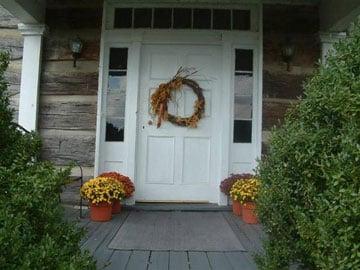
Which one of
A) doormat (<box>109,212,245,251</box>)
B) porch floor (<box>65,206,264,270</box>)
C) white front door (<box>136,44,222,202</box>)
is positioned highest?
white front door (<box>136,44,222,202</box>)

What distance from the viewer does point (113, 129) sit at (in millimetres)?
5266

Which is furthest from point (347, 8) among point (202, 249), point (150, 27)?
point (202, 249)

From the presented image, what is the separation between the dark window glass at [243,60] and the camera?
531 cm

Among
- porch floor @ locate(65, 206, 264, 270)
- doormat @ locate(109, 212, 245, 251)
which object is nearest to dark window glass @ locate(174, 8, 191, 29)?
doormat @ locate(109, 212, 245, 251)

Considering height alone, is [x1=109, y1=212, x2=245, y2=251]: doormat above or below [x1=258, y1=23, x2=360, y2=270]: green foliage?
below

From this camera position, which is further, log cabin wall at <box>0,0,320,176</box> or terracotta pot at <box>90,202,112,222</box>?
log cabin wall at <box>0,0,320,176</box>

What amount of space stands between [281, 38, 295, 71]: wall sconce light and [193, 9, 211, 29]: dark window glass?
2.97 ft

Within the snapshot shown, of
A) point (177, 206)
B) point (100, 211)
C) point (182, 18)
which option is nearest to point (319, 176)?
point (100, 211)

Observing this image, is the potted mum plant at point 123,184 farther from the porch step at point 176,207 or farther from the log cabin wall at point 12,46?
the log cabin wall at point 12,46

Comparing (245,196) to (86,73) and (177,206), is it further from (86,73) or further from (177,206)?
(86,73)

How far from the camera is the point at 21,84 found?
205 inches

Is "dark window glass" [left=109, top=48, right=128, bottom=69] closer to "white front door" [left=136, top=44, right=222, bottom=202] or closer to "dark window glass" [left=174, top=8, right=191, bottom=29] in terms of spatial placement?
"white front door" [left=136, top=44, right=222, bottom=202]

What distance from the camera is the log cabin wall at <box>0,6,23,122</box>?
5.36 meters

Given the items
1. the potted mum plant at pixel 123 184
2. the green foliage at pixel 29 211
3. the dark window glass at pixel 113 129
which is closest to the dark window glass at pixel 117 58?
the dark window glass at pixel 113 129
